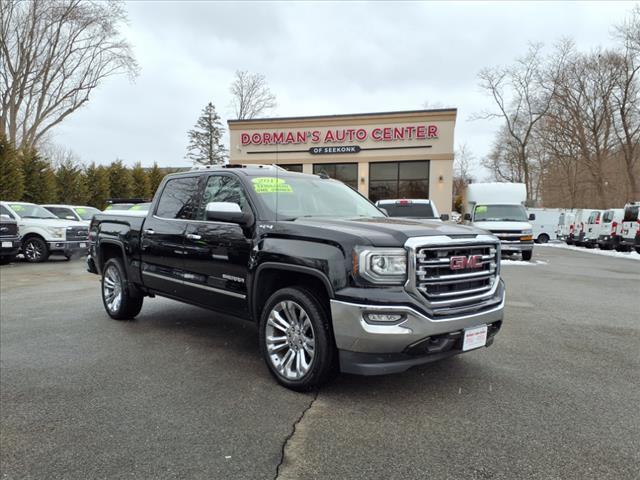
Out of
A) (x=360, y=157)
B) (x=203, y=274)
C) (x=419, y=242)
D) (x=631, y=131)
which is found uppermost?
(x=631, y=131)

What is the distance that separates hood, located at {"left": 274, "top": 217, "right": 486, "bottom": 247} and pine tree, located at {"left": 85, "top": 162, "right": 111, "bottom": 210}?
85.1 feet

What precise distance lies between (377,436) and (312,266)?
1.26m

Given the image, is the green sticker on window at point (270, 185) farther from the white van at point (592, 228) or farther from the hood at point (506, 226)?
the white van at point (592, 228)

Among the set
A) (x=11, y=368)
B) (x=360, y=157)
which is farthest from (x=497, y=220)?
(x=11, y=368)

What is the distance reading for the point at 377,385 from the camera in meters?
3.79

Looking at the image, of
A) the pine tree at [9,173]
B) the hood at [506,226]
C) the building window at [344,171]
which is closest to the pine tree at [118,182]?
the pine tree at [9,173]

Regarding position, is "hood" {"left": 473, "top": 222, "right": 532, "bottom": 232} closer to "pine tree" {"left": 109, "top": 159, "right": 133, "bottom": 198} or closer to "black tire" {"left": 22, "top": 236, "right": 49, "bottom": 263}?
"black tire" {"left": 22, "top": 236, "right": 49, "bottom": 263}

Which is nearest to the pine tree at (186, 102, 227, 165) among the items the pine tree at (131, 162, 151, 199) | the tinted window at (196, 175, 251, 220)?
the pine tree at (131, 162, 151, 199)

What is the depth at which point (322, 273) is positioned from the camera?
3.33 meters

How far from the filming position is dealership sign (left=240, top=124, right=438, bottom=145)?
81.5 ft

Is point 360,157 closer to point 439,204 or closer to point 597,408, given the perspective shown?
point 439,204

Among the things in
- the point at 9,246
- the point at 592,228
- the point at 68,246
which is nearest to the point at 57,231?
the point at 68,246

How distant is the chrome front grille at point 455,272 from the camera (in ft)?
10.6

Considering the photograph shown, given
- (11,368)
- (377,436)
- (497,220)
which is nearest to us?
(377,436)
